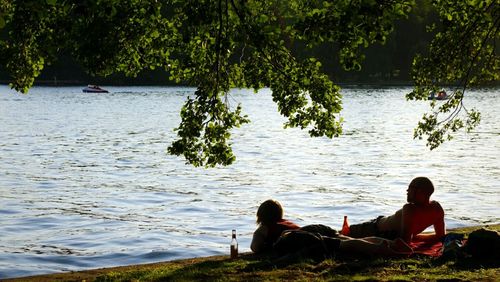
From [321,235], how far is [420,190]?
5.53 ft

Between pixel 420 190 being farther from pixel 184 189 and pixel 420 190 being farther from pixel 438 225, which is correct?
pixel 184 189

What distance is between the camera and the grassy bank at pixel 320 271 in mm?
10578

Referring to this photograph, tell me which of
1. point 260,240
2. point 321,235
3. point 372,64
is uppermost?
point 372,64

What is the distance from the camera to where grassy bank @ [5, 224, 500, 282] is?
34.7 ft

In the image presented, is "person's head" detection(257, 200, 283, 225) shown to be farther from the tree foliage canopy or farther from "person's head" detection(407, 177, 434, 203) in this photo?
"person's head" detection(407, 177, 434, 203)

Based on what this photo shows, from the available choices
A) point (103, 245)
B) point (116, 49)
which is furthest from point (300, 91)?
point (103, 245)

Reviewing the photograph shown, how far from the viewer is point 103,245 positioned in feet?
57.7

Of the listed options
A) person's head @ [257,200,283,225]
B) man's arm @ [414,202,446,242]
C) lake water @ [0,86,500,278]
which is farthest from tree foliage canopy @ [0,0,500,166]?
lake water @ [0,86,500,278]

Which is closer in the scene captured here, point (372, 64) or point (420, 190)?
point (420, 190)

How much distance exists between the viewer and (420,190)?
41.3 ft

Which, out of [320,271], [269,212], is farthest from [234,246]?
[320,271]

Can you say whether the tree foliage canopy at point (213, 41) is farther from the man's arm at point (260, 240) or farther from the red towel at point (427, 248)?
the red towel at point (427, 248)

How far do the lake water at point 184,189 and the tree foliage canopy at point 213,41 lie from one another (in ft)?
12.0

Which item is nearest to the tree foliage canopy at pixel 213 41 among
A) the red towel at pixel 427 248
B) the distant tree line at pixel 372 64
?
the red towel at pixel 427 248
